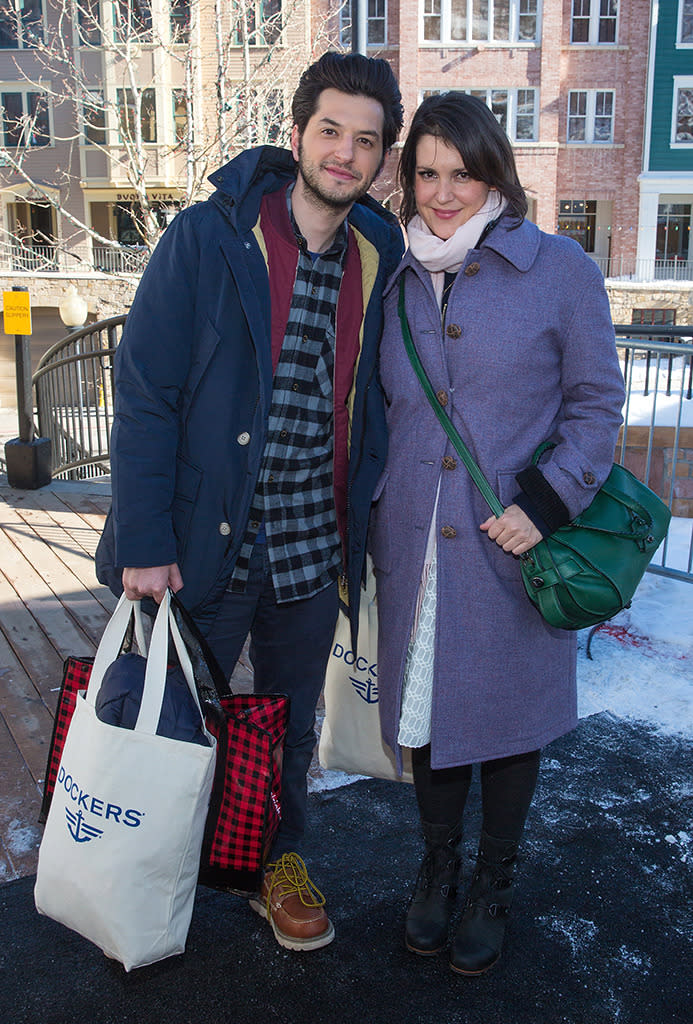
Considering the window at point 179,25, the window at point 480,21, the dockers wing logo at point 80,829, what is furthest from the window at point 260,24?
the dockers wing logo at point 80,829

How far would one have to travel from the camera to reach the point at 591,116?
31.3 m

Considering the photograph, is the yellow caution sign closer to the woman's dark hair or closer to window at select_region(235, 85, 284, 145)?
the woman's dark hair

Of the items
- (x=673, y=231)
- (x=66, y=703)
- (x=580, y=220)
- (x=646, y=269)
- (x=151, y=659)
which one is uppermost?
(x=580, y=220)

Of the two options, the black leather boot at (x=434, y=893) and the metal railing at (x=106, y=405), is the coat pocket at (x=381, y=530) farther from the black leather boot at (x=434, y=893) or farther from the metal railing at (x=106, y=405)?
the metal railing at (x=106, y=405)

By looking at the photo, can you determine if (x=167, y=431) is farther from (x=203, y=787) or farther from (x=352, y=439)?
(x=203, y=787)

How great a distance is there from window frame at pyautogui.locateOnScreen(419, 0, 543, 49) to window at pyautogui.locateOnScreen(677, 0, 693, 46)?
460 cm

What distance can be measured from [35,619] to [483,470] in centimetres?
306

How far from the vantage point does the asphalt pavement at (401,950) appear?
215 centimetres

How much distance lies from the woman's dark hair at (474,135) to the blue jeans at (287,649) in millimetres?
1037

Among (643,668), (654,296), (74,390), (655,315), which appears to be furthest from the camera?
(655,315)

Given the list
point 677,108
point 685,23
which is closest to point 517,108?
point 677,108

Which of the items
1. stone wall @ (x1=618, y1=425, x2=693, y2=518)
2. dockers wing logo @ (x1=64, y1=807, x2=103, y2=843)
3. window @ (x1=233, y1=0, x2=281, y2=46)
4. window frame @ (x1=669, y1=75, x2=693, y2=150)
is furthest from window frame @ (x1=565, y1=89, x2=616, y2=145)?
dockers wing logo @ (x1=64, y1=807, x2=103, y2=843)

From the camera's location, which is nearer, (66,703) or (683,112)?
(66,703)

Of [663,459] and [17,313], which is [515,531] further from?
[17,313]
